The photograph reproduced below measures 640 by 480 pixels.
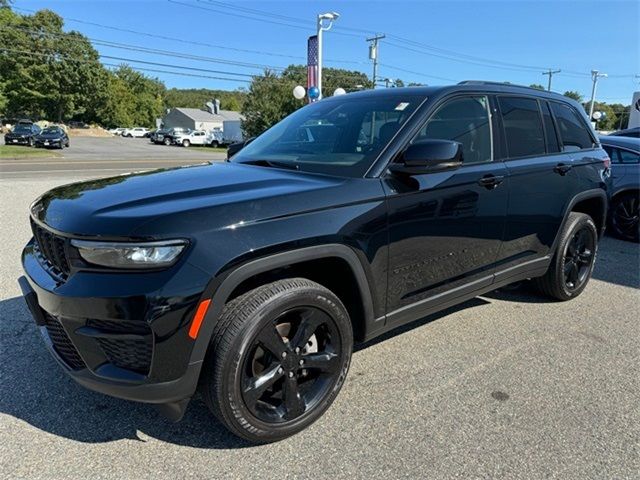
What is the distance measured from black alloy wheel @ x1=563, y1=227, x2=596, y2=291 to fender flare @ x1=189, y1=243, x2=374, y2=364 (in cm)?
281

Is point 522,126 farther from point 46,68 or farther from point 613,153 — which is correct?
point 46,68

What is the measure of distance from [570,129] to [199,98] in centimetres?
14521

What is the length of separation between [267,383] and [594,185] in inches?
144

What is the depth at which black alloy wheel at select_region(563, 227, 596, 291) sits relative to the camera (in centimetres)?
445

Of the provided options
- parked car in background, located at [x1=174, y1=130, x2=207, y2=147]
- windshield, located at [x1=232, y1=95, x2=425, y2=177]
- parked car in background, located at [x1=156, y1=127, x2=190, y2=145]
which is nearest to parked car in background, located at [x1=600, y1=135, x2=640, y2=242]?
windshield, located at [x1=232, y1=95, x2=425, y2=177]

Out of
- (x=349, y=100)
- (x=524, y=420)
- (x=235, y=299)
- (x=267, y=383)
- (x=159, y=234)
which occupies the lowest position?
(x=524, y=420)

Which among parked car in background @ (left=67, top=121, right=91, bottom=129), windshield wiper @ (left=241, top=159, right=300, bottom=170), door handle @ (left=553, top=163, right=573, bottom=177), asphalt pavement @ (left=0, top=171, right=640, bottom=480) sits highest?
parked car in background @ (left=67, top=121, right=91, bottom=129)

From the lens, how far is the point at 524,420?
2684 millimetres

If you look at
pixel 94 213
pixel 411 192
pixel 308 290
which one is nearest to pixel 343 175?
pixel 411 192

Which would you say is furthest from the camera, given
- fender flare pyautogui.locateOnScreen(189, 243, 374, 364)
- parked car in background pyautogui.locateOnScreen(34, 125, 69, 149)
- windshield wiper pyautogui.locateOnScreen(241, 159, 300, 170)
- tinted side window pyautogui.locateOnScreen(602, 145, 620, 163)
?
parked car in background pyautogui.locateOnScreen(34, 125, 69, 149)

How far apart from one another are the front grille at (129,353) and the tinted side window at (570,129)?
3.77 meters

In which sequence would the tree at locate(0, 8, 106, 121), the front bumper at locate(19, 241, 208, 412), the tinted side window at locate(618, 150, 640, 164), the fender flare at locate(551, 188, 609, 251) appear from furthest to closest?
the tree at locate(0, 8, 106, 121), the tinted side window at locate(618, 150, 640, 164), the fender flare at locate(551, 188, 609, 251), the front bumper at locate(19, 241, 208, 412)

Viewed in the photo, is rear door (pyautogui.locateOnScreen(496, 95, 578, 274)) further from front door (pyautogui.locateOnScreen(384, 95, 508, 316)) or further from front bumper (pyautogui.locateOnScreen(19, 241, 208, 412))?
front bumper (pyautogui.locateOnScreen(19, 241, 208, 412))

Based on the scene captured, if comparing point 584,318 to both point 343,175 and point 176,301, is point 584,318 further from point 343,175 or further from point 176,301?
point 176,301
